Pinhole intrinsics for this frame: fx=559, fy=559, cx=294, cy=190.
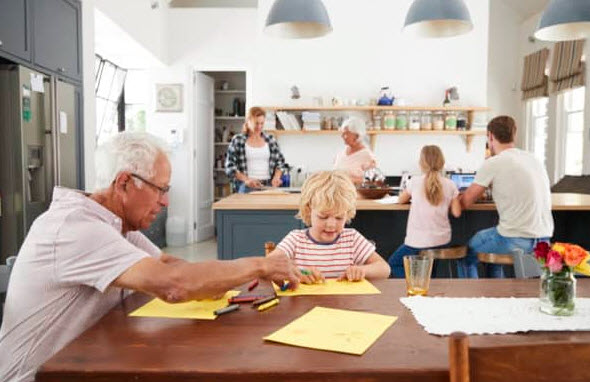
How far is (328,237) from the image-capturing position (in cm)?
214

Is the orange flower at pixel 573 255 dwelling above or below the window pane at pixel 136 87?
below

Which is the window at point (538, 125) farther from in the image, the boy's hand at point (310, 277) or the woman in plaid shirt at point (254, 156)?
the boy's hand at point (310, 277)

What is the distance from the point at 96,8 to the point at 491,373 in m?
4.92

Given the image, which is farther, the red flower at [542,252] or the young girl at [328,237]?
the young girl at [328,237]

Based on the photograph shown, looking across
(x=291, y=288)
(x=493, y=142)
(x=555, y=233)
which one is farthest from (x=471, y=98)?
(x=291, y=288)

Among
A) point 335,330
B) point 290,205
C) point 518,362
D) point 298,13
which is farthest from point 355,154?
point 518,362

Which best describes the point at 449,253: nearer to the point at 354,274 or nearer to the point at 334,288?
the point at 354,274

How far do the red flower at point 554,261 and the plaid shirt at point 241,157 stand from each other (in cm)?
372

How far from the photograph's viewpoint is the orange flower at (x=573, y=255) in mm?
1287

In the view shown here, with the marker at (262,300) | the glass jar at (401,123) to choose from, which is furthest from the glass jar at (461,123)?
the marker at (262,300)

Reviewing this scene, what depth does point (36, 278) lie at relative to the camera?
1367 millimetres

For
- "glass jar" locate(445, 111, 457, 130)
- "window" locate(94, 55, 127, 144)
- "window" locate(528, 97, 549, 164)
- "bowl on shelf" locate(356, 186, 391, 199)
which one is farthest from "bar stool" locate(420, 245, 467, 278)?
"window" locate(528, 97, 549, 164)

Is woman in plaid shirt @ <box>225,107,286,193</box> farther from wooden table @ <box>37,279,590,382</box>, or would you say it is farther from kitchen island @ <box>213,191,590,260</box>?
wooden table @ <box>37,279,590,382</box>

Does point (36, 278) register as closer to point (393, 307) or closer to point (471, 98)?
point (393, 307)
